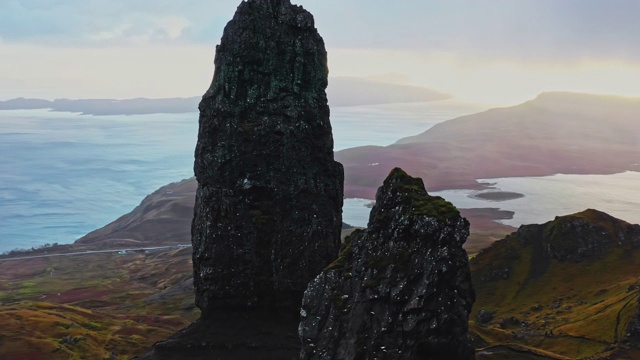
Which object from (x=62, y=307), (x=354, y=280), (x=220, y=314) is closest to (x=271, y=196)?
(x=220, y=314)

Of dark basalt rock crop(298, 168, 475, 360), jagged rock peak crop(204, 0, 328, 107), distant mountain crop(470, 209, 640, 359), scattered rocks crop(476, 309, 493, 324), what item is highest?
jagged rock peak crop(204, 0, 328, 107)

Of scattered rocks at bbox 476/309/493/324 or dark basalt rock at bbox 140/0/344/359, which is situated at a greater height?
dark basalt rock at bbox 140/0/344/359

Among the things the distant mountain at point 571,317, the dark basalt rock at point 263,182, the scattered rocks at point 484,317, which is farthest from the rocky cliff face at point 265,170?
the scattered rocks at point 484,317

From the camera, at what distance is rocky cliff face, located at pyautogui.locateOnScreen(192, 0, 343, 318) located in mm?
65500

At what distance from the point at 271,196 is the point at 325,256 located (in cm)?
961

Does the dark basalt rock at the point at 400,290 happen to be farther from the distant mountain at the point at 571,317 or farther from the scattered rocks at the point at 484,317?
the scattered rocks at the point at 484,317

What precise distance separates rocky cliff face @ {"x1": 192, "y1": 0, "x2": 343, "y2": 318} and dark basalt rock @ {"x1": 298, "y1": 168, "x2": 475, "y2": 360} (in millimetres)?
30535

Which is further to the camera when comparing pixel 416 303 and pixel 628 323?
pixel 628 323

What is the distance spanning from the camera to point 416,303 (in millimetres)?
29094

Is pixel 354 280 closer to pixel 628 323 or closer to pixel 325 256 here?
pixel 325 256

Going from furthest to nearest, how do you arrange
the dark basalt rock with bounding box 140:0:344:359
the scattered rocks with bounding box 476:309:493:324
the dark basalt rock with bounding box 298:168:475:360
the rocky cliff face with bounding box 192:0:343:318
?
the scattered rocks with bounding box 476:309:493:324, the rocky cliff face with bounding box 192:0:343:318, the dark basalt rock with bounding box 140:0:344:359, the dark basalt rock with bounding box 298:168:475:360

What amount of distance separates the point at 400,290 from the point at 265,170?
38520mm

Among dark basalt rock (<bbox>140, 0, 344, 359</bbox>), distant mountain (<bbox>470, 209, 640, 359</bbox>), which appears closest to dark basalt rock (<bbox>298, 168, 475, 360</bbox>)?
dark basalt rock (<bbox>140, 0, 344, 359</bbox>)

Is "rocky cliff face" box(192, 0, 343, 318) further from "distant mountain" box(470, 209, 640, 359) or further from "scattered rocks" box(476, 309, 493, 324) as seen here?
"scattered rocks" box(476, 309, 493, 324)
